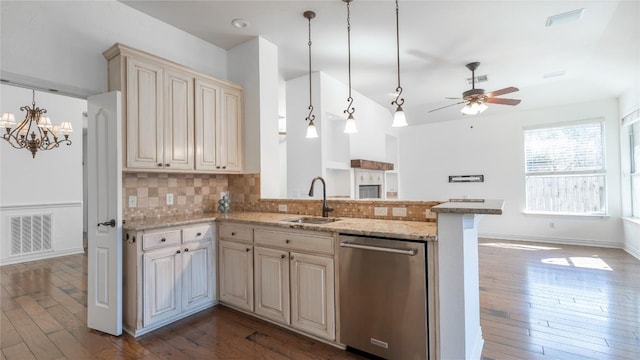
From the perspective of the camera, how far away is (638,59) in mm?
3896

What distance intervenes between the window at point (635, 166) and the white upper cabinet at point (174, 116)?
249 inches

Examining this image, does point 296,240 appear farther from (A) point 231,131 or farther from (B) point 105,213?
(A) point 231,131

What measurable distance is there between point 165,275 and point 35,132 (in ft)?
14.3

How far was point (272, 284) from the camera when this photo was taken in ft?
8.30

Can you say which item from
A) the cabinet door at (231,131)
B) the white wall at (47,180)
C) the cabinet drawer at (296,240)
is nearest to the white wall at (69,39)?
the cabinet door at (231,131)

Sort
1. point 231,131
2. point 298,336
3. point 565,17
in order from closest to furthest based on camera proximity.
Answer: point 298,336 → point 565,17 → point 231,131

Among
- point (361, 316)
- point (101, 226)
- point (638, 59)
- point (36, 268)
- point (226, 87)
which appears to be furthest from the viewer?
point (36, 268)

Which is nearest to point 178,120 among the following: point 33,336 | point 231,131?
point 231,131

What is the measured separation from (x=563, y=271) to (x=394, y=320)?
363 cm

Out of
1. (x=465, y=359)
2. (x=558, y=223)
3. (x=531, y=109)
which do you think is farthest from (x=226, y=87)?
(x=558, y=223)

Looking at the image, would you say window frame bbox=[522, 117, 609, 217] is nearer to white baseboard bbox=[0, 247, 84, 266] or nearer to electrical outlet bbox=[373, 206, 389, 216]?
electrical outlet bbox=[373, 206, 389, 216]

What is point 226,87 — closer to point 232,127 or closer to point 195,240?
point 232,127

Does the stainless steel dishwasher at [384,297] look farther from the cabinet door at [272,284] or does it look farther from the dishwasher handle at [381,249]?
the cabinet door at [272,284]

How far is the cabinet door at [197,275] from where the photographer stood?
2.69 m
